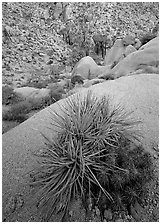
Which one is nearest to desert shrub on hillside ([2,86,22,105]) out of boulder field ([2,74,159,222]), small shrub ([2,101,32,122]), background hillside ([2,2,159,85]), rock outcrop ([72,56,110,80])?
small shrub ([2,101,32,122])

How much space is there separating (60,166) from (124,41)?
18.8 meters

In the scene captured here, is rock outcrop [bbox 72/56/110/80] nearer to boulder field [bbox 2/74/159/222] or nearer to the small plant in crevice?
boulder field [bbox 2/74/159/222]

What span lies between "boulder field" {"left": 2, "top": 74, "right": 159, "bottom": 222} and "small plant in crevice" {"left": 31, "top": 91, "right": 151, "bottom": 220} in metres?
0.41

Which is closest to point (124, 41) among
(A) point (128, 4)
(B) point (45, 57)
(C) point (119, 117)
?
(B) point (45, 57)

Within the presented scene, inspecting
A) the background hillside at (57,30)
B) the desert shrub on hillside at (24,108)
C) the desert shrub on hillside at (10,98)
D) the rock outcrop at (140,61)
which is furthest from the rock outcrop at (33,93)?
the background hillside at (57,30)

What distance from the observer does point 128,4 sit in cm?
4022

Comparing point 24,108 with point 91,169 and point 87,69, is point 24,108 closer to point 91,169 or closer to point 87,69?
point 91,169

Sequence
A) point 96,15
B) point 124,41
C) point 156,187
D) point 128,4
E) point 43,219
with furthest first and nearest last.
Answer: point 128,4
point 96,15
point 124,41
point 156,187
point 43,219

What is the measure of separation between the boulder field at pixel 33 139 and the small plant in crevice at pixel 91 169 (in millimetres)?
411

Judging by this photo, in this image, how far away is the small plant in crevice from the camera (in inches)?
115

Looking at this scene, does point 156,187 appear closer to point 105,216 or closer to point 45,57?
point 105,216

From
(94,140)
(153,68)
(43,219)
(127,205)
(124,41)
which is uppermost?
(124,41)

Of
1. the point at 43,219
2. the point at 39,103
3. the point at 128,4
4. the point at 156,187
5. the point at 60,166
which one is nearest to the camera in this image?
the point at 60,166

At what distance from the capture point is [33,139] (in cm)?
488
